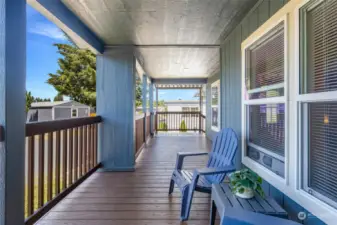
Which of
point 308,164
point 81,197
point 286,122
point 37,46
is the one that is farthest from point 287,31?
point 37,46

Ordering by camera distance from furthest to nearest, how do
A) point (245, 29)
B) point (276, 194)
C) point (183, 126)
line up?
point (183, 126)
point (245, 29)
point (276, 194)

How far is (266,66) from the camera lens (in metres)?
2.60

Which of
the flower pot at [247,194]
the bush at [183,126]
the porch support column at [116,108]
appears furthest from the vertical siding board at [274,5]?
the bush at [183,126]

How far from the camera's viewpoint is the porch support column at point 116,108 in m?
4.36

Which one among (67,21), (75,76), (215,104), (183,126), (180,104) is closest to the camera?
(67,21)

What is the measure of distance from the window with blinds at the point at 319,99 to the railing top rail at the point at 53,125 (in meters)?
2.24

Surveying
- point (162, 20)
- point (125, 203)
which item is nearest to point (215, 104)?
point (162, 20)

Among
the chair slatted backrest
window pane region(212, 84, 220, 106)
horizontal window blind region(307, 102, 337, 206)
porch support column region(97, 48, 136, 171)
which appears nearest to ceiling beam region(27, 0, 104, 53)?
porch support column region(97, 48, 136, 171)

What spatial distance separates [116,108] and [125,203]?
1.97m

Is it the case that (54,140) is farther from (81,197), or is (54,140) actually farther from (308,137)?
(308,137)

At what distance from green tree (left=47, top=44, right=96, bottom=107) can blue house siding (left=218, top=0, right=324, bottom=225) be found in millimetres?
12185

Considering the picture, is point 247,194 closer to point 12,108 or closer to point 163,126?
point 12,108

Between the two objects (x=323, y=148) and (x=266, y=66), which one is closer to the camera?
(x=323, y=148)

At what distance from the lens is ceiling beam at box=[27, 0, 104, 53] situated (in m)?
2.35
